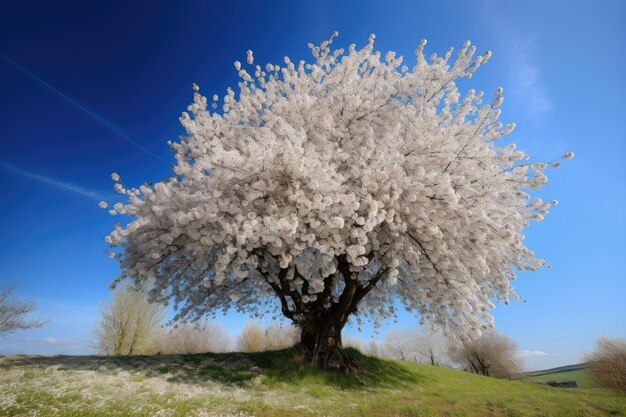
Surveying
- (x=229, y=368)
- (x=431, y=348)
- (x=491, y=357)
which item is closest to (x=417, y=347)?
(x=431, y=348)

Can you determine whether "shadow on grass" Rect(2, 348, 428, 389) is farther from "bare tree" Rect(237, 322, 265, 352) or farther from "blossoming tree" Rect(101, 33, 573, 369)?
"bare tree" Rect(237, 322, 265, 352)

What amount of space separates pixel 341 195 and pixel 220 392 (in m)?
6.58

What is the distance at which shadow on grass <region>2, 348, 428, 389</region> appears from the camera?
11117 millimetres

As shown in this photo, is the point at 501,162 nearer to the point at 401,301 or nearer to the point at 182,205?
the point at 401,301

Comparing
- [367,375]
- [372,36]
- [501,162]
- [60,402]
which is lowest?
[60,402]

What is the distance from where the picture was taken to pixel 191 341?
31.4 m

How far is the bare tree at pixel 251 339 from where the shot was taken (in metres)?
26.9

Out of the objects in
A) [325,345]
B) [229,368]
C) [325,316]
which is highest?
[325,316]

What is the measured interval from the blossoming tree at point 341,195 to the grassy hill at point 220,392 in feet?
7.10

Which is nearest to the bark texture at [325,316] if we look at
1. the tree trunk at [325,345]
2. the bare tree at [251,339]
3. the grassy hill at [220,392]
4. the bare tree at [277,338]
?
the tree trunk at [325,345]

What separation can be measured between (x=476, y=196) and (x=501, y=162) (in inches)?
68.6

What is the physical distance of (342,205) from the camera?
32.3 feet

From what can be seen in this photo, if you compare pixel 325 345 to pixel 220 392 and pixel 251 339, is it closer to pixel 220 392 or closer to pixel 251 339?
pixel 220 392

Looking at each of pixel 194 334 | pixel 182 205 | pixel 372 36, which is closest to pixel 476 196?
pixel 372 36
